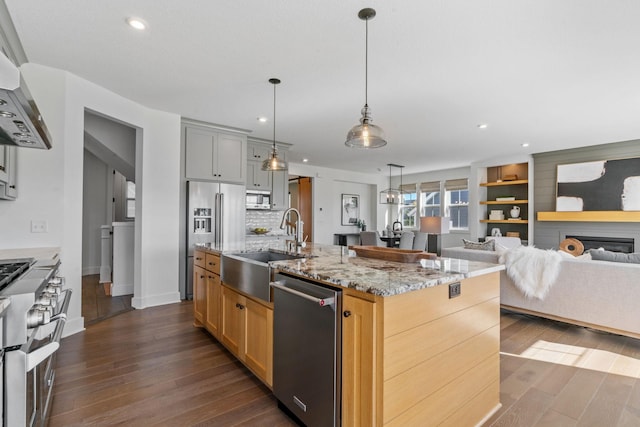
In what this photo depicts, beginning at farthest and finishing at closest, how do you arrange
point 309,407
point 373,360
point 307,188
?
point 307,188, point 309,407, point 373,360

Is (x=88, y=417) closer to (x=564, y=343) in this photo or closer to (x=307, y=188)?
(x=564, y=343)

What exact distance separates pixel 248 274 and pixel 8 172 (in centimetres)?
222

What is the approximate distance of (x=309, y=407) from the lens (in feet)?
5.25

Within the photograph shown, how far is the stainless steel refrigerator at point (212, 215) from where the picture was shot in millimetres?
4406

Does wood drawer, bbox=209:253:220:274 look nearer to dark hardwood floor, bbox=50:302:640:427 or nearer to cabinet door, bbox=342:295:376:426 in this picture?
dark hardwood floor, bbox=50:302:640:427

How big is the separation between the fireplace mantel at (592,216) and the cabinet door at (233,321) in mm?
6390

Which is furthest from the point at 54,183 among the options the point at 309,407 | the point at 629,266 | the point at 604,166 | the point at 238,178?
the point at 604,166

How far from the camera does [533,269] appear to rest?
10.8ft

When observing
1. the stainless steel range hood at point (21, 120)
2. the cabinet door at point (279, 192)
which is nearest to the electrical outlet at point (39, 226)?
the stainless steel range hood at point (21, 120)

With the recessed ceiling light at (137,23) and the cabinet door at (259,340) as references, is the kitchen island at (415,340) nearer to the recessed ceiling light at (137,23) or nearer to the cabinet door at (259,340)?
the cabinet door at (259,340)

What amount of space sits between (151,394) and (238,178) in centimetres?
343

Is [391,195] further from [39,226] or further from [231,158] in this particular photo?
[39,226]

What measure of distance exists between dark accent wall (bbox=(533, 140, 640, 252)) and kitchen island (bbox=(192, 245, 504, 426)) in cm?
557

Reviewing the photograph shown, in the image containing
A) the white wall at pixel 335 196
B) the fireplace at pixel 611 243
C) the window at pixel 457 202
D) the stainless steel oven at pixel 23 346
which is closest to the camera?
the stainless steel oven at pixel 23 346
